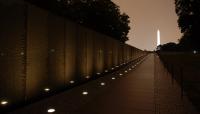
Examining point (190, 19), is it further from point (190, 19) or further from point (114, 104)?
point (114, 104)

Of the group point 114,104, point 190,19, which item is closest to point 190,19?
point 190,19

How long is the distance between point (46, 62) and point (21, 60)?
2.14 metres

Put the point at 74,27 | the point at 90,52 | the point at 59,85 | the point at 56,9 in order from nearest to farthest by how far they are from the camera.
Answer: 1. the point at 59,85
2. the point at 74,27
3. the point at 90,52
4. the point at 56,9

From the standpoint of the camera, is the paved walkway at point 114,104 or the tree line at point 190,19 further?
the tree line at point 190,19

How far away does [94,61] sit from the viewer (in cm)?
2067

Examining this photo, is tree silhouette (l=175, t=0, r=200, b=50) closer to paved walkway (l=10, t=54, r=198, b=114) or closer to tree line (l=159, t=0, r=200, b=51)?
tree line (l=159, t=0, r=200, b=51)

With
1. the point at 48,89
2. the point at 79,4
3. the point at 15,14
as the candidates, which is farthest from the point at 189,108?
the point at 79,4

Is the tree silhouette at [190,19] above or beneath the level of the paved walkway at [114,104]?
above

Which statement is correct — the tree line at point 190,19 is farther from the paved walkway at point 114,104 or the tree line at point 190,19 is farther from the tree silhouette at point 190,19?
the paved walkway at point 114,104

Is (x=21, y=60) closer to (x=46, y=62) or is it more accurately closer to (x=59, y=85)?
(x=46, y=62)

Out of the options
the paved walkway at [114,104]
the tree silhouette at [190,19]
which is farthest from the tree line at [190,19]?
the paved walkway at [114,104]

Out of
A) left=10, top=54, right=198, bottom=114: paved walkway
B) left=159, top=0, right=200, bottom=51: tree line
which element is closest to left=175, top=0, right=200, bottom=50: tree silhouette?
left=159, top=0, right=200, bottom=51: tree line

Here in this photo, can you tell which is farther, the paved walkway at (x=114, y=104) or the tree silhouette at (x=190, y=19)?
the tree silhouette at (x=190, y=19)

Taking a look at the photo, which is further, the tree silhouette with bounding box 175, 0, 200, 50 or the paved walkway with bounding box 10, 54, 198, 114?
the tree silhouette with bounding box 175, 0, 200, 50
